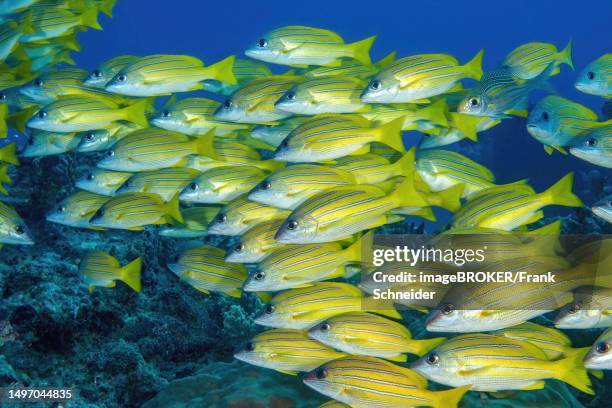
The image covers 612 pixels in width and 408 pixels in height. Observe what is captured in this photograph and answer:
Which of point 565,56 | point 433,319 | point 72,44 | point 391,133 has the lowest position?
point 433,319

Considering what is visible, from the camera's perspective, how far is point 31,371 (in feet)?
16.7

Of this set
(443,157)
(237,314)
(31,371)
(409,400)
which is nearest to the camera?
(409,400)

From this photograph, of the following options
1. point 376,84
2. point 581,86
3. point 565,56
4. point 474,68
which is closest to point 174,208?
point 376,84

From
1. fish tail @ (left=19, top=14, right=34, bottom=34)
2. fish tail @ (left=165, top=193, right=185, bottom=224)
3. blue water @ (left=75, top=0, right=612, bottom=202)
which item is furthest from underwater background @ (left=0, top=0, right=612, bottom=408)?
blue water @ (left=75, top=0, right=612, bottom=202)

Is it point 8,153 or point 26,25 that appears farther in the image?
point 26,25

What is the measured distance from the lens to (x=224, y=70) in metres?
5.00

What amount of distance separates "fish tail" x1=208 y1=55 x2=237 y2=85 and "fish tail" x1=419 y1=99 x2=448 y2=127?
1.91 m

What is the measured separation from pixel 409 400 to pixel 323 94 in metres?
2.50

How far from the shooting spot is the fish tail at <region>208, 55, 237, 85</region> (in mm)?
4910

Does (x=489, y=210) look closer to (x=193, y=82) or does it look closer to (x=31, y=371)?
(x=193, y=82)

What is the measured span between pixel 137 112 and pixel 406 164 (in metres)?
2.71

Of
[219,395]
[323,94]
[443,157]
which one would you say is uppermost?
[323,94]

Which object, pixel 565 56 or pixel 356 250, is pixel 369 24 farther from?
pixel 356 250

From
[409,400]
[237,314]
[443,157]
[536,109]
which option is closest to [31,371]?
[237,314]
